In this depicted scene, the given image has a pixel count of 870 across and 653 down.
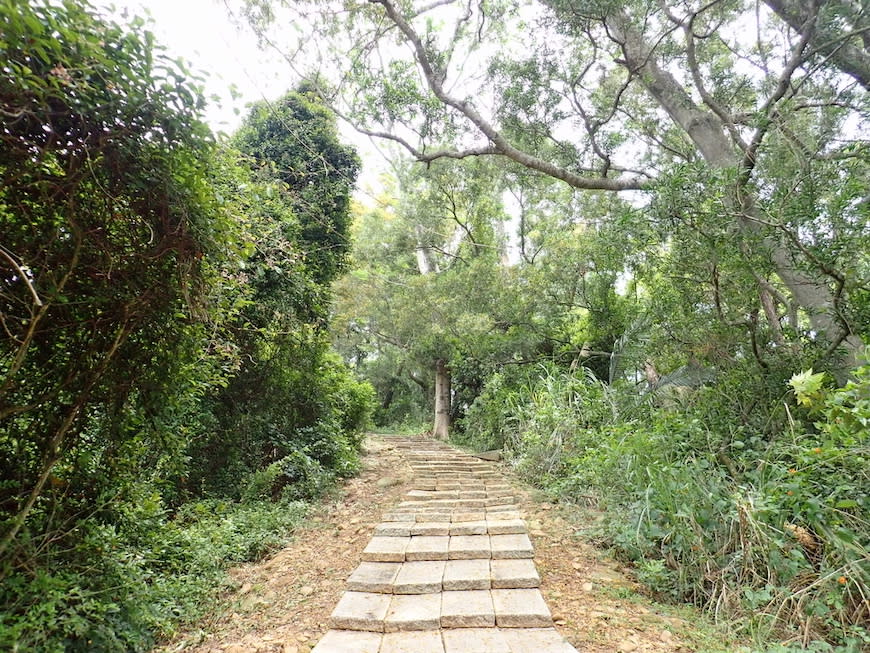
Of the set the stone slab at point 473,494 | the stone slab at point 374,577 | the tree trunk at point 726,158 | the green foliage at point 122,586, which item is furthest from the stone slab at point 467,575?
the tree trunk at point 726,158

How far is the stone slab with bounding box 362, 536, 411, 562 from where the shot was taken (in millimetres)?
3279

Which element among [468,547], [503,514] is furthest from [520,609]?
[503,514]

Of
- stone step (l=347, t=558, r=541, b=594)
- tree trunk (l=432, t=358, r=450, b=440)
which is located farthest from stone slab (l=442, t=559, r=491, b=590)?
tree trunk (l=432, t=358, r=450, b=440)

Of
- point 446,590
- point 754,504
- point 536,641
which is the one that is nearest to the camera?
point 536,641

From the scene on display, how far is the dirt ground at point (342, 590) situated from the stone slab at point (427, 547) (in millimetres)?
419

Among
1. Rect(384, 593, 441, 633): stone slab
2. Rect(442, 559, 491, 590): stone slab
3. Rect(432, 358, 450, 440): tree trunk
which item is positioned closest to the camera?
Rect(384, 593, 441, 633): stone slab

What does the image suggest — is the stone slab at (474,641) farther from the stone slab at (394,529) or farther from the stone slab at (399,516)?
the stone slab at (399,516)

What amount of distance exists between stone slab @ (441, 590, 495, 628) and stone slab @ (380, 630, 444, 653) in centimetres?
12

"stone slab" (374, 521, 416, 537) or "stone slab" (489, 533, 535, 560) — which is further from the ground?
"stone slab" (489, 533, 535, 560)

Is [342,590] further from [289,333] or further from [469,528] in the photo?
[289,333]

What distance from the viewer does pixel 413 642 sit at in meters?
2.24

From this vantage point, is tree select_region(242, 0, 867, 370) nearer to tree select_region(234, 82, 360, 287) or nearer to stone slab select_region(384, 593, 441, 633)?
tree select_region(234, 82, 360, 287)

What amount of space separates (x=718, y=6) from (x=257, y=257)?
6.06m

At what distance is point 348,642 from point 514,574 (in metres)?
1.11
